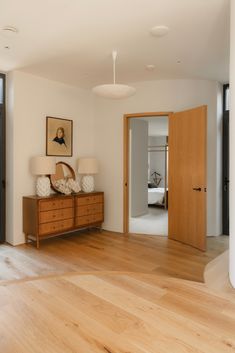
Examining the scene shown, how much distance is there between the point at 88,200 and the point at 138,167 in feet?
Result: 6.97

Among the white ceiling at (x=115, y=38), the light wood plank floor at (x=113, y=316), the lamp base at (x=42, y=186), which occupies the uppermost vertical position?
the white ceiling at (x=115, y=38)

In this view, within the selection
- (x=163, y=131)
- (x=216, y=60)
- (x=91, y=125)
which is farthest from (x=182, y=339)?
(x=163, y=131)

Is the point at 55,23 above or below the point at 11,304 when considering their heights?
above

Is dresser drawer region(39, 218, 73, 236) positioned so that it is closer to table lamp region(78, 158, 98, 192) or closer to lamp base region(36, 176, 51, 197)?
lamp base region(36, 176, 51, 197)

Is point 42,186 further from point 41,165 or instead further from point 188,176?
point 188,176

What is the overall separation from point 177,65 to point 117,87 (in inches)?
58.6

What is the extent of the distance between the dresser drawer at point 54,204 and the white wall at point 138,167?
2.01 meters

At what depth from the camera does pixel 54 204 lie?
13.6 feet

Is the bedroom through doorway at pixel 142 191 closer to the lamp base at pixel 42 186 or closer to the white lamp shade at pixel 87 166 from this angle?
the white lamp shade at pixel 87 166

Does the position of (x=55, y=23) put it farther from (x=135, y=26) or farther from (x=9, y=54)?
(x=9, y=54)

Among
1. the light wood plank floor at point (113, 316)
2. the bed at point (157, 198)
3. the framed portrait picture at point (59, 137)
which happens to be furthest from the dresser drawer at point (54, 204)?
the bed at point (157, 198)

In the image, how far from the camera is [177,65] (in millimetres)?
3844

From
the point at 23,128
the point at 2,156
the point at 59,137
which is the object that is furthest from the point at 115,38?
the point at 2,156

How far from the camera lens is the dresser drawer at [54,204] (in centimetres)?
398
